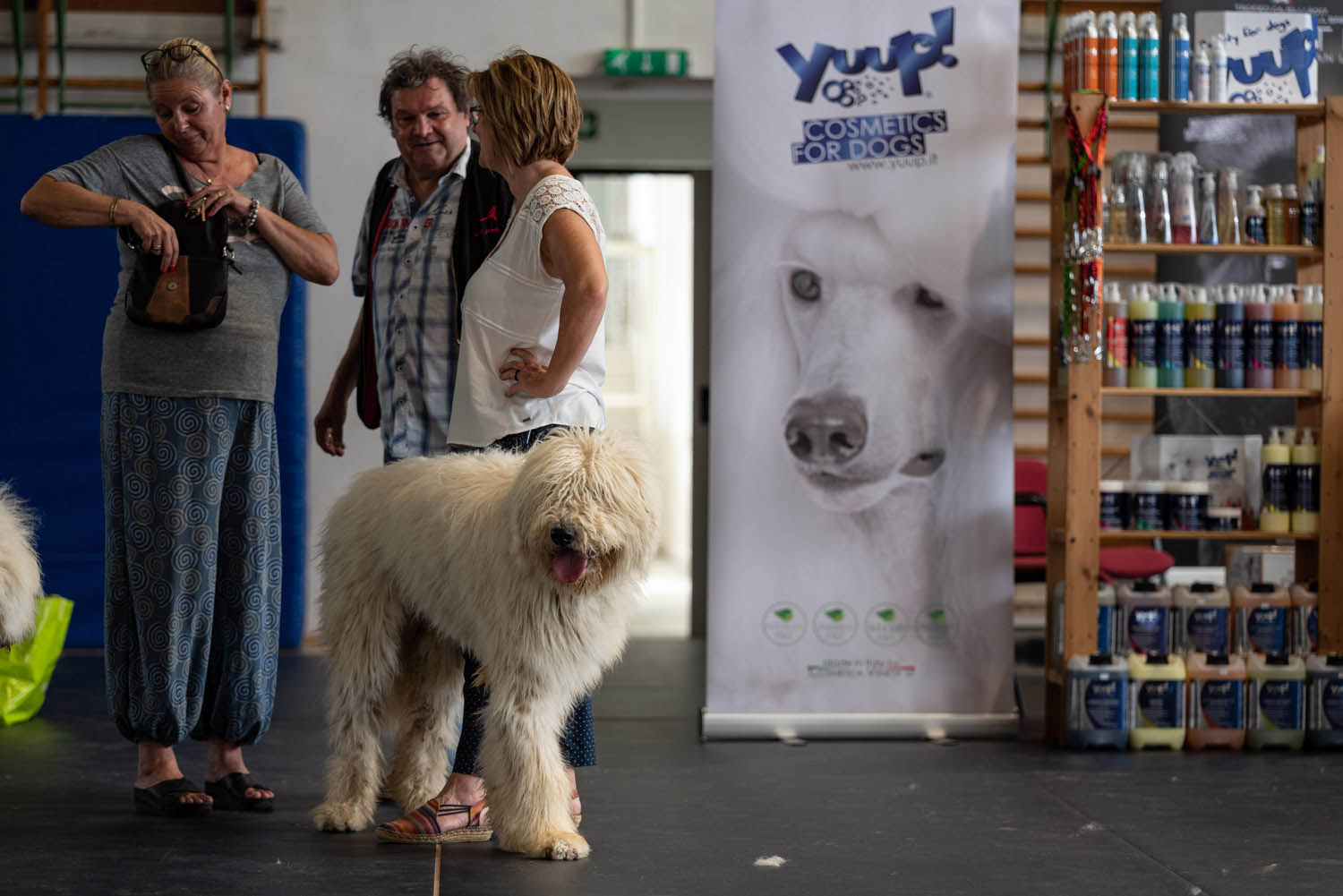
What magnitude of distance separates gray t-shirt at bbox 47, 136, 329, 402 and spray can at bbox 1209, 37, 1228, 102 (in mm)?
2836

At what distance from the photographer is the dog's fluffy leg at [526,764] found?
2.67 meters

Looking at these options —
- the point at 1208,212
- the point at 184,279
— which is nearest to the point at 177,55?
the point at 184,279

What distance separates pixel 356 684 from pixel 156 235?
3.37 feet

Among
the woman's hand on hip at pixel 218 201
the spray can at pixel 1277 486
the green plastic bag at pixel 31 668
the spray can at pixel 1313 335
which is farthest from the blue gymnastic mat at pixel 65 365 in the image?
the spray can at pixel 1313 335

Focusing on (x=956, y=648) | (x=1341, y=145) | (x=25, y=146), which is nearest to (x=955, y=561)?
(x=956, y=648)

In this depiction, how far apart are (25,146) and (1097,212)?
15.0 feet

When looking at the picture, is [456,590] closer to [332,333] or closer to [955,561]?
[955,561]

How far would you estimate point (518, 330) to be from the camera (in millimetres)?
2766

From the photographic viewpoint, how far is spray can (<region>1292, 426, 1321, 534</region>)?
14.4 ft

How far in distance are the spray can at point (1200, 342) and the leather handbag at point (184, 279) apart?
281 cm

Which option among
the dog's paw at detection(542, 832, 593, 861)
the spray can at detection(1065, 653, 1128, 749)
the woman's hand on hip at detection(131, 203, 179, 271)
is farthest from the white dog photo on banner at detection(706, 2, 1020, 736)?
the woman's hand on hip at detection(131, 203, 179, 271)

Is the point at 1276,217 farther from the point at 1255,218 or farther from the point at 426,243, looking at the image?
the point at 426,243

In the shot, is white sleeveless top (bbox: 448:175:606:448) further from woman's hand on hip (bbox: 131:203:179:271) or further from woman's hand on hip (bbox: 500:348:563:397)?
woman's hand on hip (bbox: 131:203:179:271)

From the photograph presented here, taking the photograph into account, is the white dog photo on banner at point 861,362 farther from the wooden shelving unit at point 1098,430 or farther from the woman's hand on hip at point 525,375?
the woman's hand on hip at point 525,375
